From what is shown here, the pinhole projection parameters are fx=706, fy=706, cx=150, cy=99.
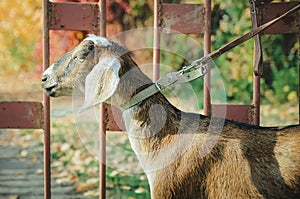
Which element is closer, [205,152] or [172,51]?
[205,152]

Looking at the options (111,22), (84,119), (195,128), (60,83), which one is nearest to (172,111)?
(195,128)

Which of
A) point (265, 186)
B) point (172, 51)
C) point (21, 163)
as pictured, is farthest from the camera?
point (172, 51)

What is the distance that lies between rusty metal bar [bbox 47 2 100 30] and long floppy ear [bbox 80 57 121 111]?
2.04 feet

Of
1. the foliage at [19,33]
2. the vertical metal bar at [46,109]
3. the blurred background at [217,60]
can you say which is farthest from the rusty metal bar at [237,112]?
the foliage at [19,33]

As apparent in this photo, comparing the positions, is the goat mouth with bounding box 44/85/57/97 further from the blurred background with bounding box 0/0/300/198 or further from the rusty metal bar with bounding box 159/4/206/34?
the blurred background with bounding box 0/0/300/198

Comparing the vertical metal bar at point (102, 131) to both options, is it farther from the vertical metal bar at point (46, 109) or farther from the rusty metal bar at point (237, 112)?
the rusty metal bar at point (237, 112)

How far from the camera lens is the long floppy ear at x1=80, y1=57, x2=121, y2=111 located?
3.85m

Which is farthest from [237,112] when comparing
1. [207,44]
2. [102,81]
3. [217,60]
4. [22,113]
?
[217,60]

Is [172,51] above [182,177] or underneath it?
above

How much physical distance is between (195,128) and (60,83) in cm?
82

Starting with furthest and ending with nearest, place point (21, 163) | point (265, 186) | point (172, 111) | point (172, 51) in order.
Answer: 1. point (172, 51)
2. point (21, 163)
3. point (172, 111)
4. point (265, 186)

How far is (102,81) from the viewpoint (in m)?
3.88

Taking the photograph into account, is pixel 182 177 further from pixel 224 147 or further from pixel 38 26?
pixel 38 26

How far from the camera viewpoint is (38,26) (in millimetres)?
9992
